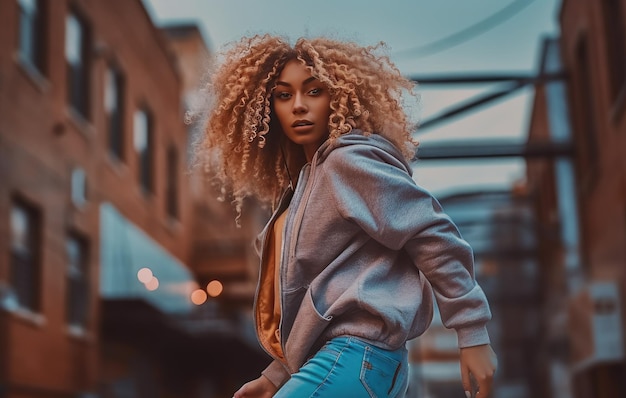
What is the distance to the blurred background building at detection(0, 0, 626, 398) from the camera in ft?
42.4

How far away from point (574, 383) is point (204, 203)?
9.98 m

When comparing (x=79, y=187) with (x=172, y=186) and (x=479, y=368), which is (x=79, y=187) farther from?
(x=479, y=368)

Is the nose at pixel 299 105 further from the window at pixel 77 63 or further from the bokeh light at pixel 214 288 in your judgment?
the bokeh light at pixel 214 288

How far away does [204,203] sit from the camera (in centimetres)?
2448

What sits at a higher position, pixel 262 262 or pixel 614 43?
pixel 614 43

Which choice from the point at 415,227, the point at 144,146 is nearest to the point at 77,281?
the point at 144,146

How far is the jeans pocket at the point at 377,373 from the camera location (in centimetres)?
225

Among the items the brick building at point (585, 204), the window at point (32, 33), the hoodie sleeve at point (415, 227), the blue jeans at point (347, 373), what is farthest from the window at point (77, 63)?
the blue jeans at point (347, 373)

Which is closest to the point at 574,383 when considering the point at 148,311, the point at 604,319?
the point at 604,319

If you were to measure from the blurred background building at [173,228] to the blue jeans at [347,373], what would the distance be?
29.8 ft

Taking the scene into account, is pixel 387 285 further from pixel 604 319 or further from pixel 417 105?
pixel 604 319

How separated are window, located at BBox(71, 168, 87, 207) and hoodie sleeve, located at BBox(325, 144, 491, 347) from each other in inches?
526

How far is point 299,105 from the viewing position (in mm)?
2516

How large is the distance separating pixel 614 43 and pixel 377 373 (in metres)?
10.5
